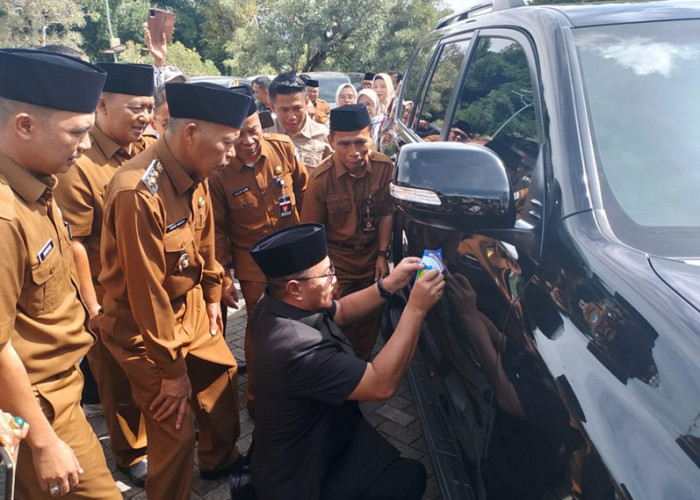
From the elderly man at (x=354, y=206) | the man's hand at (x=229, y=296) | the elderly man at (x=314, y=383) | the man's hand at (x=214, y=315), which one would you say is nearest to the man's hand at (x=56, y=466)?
the elderly man at (x=314, y=383)

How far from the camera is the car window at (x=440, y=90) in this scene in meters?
2.46

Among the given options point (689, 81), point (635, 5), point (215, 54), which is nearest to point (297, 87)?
point (635, 5)

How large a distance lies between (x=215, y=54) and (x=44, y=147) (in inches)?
1319

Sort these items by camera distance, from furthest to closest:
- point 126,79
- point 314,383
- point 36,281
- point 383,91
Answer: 1. point 383,91
2. point 126,79
3. point 314,383
4. point 36,281

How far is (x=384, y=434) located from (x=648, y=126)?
75.6 inches

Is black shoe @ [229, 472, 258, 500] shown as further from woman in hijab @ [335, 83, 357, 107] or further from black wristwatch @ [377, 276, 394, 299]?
woman in hijab @ [335, 83, 357, 107]

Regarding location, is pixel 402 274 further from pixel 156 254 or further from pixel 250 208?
pixel 250 208

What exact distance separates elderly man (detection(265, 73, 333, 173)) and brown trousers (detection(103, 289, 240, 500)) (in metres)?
1.99

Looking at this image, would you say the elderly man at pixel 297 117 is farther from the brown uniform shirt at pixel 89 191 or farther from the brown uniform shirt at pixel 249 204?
the brown uniform shirt at pixel 89 191

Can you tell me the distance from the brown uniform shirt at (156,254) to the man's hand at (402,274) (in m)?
0.75

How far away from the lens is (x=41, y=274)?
1.44 meters

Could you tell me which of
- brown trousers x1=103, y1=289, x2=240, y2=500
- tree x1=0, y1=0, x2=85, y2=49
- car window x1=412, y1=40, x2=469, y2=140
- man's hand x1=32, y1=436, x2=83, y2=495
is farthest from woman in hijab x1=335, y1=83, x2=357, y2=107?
tree x1=0, y1=0, x2=85, y2=49

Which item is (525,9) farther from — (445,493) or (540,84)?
(445,493)

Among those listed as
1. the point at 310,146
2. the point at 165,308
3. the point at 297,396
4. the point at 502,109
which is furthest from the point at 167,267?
the point at 310,146
